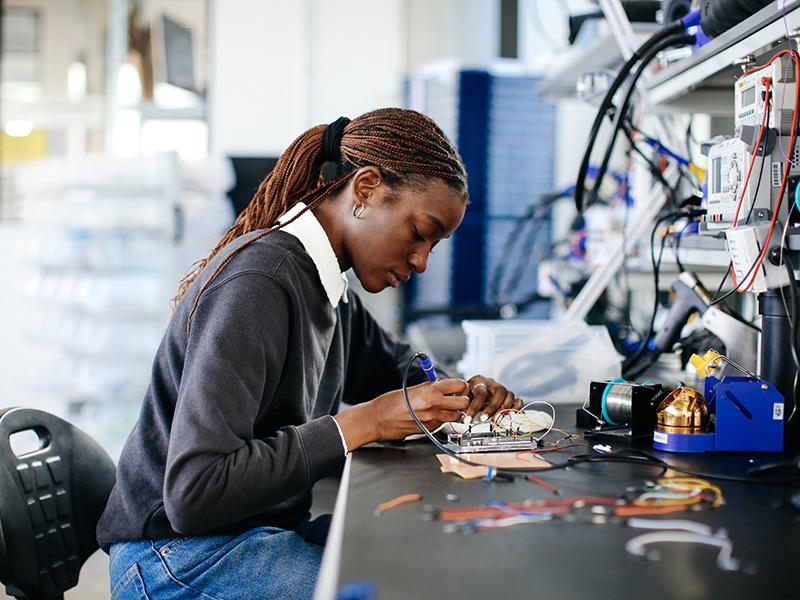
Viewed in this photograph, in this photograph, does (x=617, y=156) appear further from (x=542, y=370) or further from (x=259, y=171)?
(x=542, y=370)

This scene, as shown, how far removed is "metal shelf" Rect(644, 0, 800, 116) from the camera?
1147 millimetres

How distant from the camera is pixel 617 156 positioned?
354 centimetres

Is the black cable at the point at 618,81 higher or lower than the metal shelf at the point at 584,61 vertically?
lower

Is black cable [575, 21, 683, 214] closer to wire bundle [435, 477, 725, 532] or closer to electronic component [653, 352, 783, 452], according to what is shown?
electronic component [653, 352, 783, 452]

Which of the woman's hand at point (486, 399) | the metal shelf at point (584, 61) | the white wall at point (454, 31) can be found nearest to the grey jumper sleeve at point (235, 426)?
the woman's hand at point (486, 399)

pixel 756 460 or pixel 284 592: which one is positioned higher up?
pixel 756 460

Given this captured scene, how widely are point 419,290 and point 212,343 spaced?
327 cm

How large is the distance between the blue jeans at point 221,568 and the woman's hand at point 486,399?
302 mm

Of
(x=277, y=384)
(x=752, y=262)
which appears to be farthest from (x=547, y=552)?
(x=752, y=262)

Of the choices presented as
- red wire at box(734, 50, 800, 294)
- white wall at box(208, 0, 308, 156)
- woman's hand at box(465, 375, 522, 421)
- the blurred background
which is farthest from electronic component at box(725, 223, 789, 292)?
white wall at box(208, 0, 308, 156)

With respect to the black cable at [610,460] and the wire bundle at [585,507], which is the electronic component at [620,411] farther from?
the wire bundle at [585,507]

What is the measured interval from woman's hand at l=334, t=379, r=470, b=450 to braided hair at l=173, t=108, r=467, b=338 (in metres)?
0.26

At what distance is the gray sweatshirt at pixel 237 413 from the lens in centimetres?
96

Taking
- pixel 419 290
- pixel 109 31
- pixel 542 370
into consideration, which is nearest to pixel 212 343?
pixel 542 370
